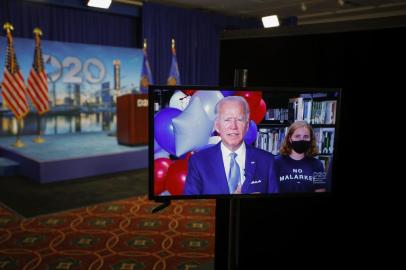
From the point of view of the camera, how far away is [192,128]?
135 cm

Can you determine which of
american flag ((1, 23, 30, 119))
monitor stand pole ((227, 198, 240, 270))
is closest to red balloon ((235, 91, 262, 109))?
monitor stand pole ((227, 198, 240, 270))

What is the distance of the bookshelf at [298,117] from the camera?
1.37 metres

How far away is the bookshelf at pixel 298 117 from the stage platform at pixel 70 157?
3.58 meters

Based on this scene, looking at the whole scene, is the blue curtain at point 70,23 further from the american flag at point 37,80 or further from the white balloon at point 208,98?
the white balloon at point 208,98

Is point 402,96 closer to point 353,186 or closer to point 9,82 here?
point 353,186

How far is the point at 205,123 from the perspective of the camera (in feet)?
4.42

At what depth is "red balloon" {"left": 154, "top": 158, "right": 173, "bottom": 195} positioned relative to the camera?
1.34 metres

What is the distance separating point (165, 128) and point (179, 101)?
0.10m

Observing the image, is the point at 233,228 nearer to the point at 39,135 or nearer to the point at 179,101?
the point at 179,101

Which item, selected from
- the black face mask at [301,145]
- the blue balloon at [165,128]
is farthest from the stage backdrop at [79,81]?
the black face mask at [301,145]

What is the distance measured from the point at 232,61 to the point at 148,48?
18.7 feet

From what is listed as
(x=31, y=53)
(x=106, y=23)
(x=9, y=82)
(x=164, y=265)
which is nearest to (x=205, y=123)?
(x=164, y=265)

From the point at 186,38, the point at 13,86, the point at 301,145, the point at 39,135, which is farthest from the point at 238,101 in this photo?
the point at 186,38

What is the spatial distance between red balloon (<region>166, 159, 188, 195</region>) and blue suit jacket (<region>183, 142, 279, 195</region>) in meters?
0.02
